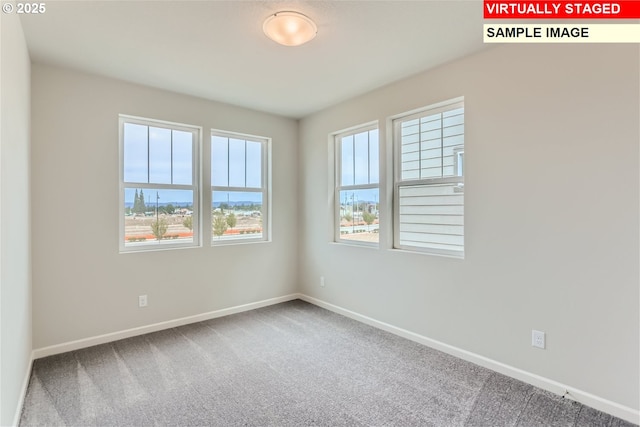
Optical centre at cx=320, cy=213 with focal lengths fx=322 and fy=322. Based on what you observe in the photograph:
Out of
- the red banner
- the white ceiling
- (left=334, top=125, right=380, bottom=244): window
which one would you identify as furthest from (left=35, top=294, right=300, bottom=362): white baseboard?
the red banner

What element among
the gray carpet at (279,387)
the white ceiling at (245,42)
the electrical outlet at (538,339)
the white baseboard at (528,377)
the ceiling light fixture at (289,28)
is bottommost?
the gray carpet at (279,387)

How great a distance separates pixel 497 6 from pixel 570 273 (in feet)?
5.93

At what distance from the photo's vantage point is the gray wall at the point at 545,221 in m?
1.98

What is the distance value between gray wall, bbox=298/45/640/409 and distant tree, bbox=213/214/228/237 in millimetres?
2165

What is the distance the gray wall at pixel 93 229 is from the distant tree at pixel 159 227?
0.23 metres

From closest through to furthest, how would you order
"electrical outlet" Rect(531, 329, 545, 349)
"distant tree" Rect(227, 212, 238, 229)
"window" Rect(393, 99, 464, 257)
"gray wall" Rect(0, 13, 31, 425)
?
"gray wall" Rect(0, 13, 31, 425) → "electrical outlet" Rect(531, 329, 545, 349) → "window" Rect(393, 99, 464, 257) → "distant tree" Rect(227, 212, 238, 229)

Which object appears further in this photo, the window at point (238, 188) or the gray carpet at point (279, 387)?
the window at point (238, 188)

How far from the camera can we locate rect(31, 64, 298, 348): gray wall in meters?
2.77

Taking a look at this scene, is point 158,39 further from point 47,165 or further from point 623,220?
point 623,220

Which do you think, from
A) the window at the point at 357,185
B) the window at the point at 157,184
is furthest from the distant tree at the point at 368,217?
the window at the point at 157,184

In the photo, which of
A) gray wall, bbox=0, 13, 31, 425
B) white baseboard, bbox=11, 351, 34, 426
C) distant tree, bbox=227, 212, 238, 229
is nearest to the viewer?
gray wall, bbox=0, 13, 31, 425

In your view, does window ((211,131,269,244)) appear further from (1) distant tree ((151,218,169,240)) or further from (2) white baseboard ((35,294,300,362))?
(2) white baseboard ((35,294,300,362))

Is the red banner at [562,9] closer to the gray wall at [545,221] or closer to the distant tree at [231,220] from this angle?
the gray wall at [545,221]

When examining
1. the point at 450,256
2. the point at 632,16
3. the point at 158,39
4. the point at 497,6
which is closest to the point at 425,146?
the point at 450,256
